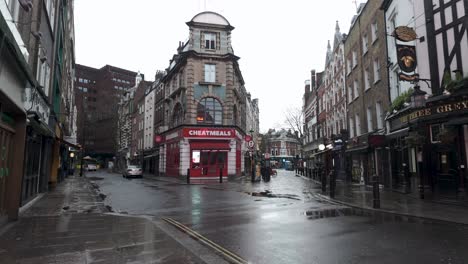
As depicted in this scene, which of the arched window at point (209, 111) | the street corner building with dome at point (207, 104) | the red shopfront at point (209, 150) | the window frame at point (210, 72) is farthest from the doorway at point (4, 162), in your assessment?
the window frame at point (210, 72)

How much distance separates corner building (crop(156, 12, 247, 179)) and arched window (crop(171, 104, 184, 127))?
0.24 m

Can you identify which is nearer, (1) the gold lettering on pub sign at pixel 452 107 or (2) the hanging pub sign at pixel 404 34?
(1) the gold lettering on pub sign at pixel 452 107

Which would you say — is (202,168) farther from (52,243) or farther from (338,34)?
(52,243)

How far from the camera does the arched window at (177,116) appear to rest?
32.9m

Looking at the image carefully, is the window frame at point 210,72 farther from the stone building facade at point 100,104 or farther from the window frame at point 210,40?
the stone building facade at point 100,104

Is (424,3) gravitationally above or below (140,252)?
above

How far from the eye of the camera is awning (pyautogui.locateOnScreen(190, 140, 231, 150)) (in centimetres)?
3055

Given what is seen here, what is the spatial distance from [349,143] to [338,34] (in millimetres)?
11054

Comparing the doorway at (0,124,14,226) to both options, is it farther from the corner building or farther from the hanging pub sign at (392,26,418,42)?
the corner building

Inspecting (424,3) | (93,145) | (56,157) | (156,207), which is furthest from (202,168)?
(93,145)

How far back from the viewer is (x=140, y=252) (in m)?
5.87

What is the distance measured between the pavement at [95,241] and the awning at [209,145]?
20.6 m

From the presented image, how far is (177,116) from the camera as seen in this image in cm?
3447

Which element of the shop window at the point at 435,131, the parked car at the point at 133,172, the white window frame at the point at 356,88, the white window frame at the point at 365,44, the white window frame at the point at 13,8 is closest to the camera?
the white window frame at the point at 13,8
